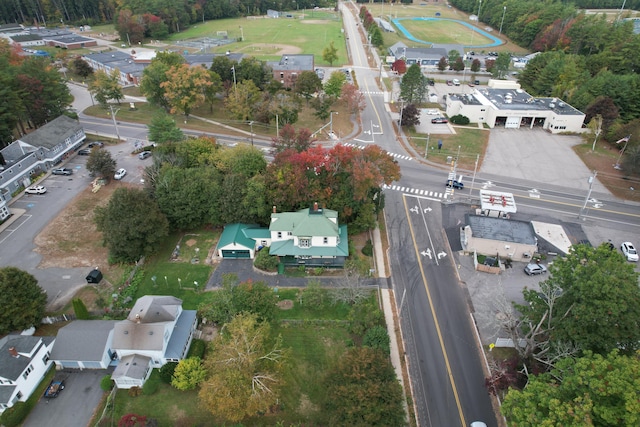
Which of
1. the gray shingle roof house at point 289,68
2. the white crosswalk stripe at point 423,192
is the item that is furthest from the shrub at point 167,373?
the gray shingle roof house at point 289,68

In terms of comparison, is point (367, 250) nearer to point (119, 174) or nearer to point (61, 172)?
point (119, 174)

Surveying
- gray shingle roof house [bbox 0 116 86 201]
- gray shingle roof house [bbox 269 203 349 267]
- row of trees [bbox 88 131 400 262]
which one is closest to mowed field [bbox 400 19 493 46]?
row of trees [bbox 88 131 400 262]

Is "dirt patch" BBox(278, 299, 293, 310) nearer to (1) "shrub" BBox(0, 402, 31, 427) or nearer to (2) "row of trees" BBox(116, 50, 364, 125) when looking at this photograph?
(1) "shrub" BBox(0, 402, 31, 427)

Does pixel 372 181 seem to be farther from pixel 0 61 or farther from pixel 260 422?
pixel 0 61

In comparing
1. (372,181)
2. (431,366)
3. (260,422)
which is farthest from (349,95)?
(260,422)

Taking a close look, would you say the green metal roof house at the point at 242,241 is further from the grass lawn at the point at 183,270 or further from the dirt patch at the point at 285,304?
the dirt patch at the point at 285,304
